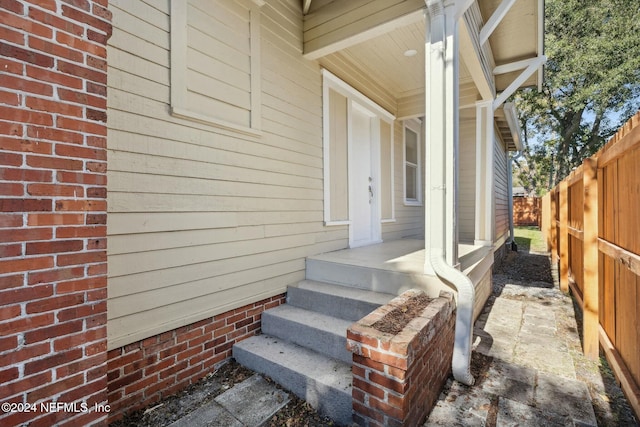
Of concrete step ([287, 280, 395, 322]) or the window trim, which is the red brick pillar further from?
concrete step ([287, 280, 395, 322])

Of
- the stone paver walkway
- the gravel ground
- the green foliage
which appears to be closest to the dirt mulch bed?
the stone paver walkway

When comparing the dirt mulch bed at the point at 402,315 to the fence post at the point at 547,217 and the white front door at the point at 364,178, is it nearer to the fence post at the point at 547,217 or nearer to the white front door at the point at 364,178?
the white front door at the point at 364,178

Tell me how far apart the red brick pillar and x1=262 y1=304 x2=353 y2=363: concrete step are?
1439 millimetres

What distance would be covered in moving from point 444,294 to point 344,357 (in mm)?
941

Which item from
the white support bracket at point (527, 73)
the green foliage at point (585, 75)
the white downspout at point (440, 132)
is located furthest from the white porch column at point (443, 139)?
the green foliage at point (585, 75)

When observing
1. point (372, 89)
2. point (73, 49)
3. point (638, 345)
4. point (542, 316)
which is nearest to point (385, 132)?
point (372, 89)

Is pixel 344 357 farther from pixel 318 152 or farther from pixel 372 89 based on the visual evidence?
pixel 372 89

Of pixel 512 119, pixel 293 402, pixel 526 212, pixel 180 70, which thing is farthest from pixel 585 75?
pixel 293 402

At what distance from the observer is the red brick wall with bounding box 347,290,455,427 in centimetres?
164

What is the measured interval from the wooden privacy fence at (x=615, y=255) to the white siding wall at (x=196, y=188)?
257cm

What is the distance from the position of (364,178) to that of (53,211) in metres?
4.07

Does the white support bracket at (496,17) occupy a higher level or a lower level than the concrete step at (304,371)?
higher

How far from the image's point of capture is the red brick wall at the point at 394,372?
1.64 m

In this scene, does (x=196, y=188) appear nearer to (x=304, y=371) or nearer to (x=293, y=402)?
(x=304, y=371)
